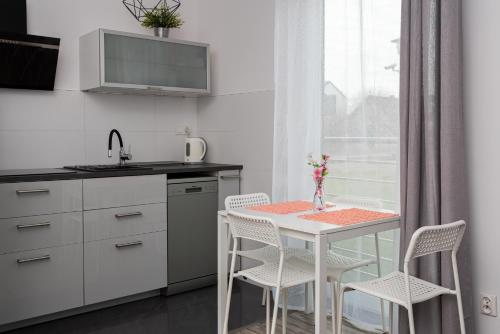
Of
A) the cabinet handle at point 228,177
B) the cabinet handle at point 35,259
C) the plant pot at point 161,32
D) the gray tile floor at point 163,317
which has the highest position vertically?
the plant pot at point 161,32

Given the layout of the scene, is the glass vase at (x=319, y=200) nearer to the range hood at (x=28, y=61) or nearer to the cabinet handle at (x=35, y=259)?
the cabinet handle at (x=35, y=259)

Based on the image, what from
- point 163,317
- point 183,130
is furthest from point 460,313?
point 183,130

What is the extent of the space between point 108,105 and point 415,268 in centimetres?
262

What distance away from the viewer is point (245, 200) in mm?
3125

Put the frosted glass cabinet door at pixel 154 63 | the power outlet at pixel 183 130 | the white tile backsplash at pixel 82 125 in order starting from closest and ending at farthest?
the white tile backsplash at pixel 82 125
the frosted glass cabinet door at pixel 154 63
the power outlet at pixel 183 130

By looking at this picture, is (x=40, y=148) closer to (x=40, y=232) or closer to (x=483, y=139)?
(x=40, y=232)

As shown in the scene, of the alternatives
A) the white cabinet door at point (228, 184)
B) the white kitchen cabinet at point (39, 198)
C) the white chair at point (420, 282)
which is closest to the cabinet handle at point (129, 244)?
the white kitchen cabinet at point (39, 198)

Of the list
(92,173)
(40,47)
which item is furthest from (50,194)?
(40,47)

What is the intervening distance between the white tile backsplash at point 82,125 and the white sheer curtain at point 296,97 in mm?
1245

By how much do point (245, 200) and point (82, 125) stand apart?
4.91ft

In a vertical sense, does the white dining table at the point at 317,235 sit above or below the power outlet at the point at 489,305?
above

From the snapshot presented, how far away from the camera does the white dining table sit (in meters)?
2.17

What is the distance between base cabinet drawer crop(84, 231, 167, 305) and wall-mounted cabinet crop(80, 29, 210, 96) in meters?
1.14

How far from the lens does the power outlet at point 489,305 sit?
2410 millimetres
